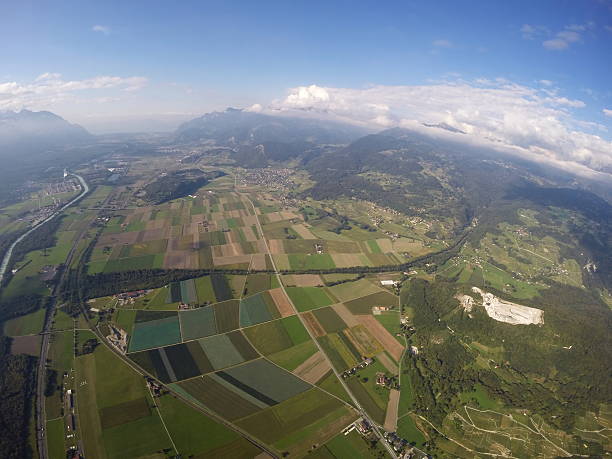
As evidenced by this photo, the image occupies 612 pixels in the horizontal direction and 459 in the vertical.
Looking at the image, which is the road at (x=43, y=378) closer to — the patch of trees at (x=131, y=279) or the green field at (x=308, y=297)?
the patch of trees at (x=131, y=279)

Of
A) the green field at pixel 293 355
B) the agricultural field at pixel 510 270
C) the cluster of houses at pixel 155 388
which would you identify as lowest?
the agricultural field at pixel 510 270

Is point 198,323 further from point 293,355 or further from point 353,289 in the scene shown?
point 353,289

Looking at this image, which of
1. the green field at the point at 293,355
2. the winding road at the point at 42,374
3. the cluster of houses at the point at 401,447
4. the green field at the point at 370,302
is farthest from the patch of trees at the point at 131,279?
the cluster of houses at the point at 401,447

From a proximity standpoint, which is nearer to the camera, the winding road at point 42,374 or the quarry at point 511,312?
the winding road at point 42,374

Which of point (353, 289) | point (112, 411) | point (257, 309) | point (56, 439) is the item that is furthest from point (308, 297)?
point (56, 439)

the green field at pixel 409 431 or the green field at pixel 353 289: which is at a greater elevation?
the green field at pixel 353 289

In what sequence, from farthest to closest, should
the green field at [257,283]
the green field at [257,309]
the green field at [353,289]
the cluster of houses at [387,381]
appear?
the green field at [353,289] < the green field at [257,283] < the green field at [257,309] < the cluster of houses at [387,381]

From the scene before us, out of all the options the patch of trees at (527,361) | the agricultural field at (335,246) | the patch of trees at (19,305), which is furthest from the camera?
the agricultural field at (335,246)

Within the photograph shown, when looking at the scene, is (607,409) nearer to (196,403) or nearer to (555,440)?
(555,440)
